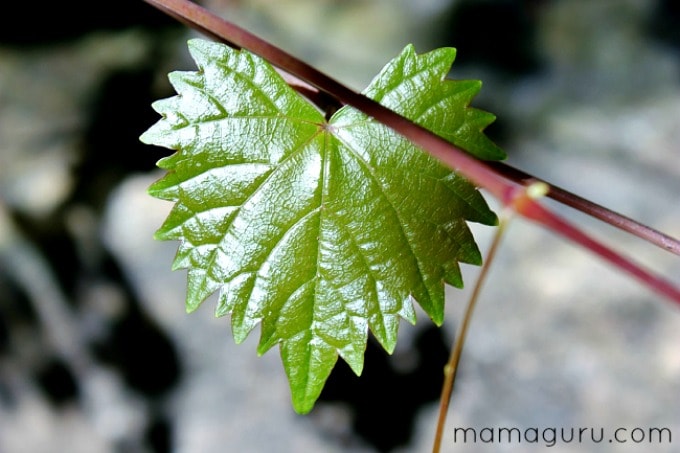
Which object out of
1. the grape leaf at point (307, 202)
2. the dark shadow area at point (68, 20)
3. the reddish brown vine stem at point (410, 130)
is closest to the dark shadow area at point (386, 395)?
the grape leaf at point (307, 202)

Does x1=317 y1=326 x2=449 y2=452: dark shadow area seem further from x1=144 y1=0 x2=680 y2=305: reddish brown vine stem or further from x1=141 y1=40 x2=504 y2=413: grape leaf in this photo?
x1=144 y1=0 x2=680 y2=305: reddish brown vine stem

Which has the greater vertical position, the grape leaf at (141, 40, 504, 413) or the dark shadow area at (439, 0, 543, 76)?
the dark shadow area at (439, 0, 543, 76)

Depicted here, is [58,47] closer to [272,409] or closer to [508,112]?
[272,409]

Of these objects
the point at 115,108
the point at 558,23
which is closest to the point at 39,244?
the point at 115,108

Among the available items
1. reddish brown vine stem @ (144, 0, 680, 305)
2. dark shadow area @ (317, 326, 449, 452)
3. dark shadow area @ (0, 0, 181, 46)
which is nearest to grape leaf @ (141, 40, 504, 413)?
reddish brown vine stem @ (144, 0, 680, 305)

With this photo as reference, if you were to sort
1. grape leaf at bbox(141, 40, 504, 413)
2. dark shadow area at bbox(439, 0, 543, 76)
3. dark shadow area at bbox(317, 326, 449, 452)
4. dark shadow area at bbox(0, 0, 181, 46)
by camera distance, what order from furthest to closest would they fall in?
1. dark shadow area at bbox(439, 0, 543, 76)
2. dark shadow area at bbox(0, 0, 181, 46)
3. dark shadow area at bbox(317, 326, 449, 452)
4. grape leaf at bbox(141, 40, 504, 413)

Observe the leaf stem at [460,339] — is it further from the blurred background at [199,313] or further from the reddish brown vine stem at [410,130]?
the blurred background at [199,313]

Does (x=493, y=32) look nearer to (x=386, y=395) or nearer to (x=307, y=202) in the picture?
(x=386, y=395)
